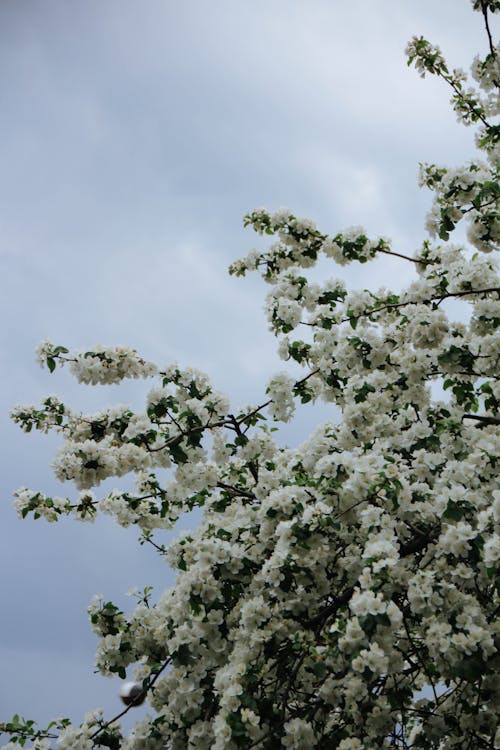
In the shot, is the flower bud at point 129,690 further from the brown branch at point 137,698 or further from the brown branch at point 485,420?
the brown branch at point 485,420

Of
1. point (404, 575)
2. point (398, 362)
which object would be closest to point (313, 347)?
point (398, 362)

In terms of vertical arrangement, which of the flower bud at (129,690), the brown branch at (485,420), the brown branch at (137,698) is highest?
the brown branch at (485,420)

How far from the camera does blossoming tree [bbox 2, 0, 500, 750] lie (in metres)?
3.61

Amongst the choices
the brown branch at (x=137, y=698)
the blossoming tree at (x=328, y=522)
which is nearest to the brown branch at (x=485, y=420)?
the blossoming tree at (x=328, y=522)

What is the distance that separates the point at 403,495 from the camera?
4.18 m

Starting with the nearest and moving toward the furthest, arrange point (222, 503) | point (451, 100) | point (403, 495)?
point (403, 495) → point (222, 503) → point (451, 100)

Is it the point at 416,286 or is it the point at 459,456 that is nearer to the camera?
the point at 459,456

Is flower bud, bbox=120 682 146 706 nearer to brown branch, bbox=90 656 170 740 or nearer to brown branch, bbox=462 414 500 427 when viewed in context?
brown branch, bbox=90 656 170 740

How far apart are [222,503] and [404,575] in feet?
8.40

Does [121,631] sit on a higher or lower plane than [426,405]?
lower

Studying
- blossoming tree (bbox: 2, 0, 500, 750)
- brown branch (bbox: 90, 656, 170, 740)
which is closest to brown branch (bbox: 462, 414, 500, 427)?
blossoming tree (bbox: 2, 0, 500, 750)

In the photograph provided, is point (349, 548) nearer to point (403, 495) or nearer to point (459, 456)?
point (403, 495)

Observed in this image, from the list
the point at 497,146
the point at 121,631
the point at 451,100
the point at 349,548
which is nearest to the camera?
the point at 349,548

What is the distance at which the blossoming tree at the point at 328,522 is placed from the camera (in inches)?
142
